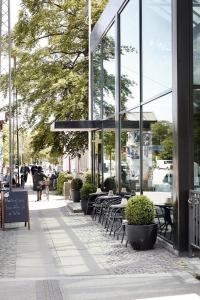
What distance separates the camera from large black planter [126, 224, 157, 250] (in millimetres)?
9328

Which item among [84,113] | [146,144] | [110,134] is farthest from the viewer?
[84,113]

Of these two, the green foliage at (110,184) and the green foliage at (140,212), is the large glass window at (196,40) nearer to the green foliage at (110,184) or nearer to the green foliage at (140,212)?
the green foliage at (140,212)

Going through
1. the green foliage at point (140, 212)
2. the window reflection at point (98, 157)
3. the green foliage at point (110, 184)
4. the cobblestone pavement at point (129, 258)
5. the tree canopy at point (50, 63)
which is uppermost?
the tree canopy at point (50, 63)

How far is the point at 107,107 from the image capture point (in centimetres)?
1700

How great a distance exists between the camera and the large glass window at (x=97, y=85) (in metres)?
18.7

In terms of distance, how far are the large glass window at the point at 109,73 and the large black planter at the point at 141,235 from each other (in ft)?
22.1

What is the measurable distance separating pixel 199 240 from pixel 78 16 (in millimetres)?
22255

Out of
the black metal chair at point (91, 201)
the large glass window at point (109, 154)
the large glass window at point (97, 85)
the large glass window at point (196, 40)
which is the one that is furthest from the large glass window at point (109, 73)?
the large glass window at point (196, 40)

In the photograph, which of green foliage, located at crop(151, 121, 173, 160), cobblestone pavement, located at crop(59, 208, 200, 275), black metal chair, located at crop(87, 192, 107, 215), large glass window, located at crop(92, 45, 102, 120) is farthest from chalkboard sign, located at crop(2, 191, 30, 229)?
large glass window, located at crop(92, 45, 102, 120)

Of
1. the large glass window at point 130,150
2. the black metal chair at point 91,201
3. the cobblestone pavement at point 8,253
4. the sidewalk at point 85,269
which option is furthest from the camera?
the black metal chair at point 91,201

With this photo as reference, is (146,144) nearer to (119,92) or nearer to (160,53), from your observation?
(160,53)

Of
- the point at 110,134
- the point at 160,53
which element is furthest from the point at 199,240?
the point at 110,134

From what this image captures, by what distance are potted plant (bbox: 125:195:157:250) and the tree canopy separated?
17.7 metres

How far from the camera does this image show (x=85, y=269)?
26.1 feet
